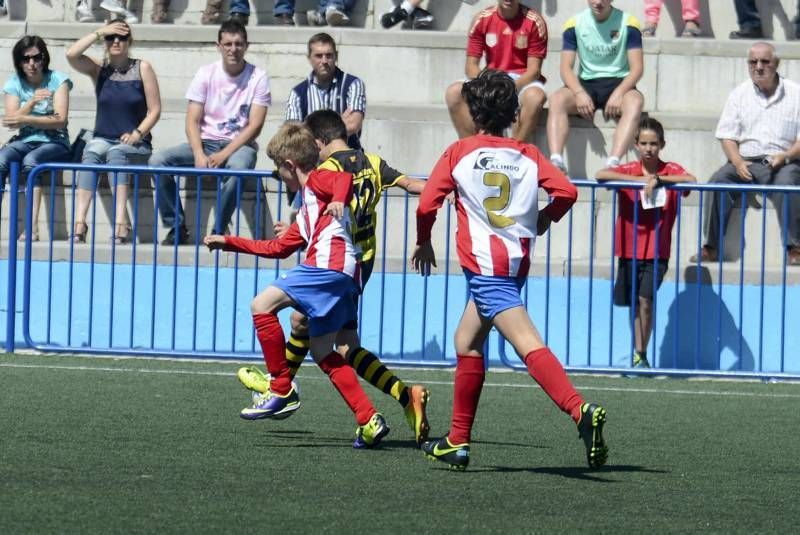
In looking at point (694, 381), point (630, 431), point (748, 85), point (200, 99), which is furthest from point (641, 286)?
point (200, 99)

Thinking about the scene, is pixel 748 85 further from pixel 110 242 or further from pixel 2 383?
pixel 2 383

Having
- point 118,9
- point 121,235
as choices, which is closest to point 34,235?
point 121,235

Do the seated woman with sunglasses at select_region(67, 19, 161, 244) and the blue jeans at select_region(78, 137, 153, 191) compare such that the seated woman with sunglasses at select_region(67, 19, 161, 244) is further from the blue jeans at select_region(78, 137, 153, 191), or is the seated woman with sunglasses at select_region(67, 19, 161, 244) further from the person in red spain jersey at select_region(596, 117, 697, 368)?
the person in red spain jersey at select_region(596, 117, 697, 368)

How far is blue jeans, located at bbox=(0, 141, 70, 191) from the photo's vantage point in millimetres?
13055

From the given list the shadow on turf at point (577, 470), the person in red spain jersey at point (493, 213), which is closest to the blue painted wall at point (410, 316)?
the shadow on turf at point (577, 470)

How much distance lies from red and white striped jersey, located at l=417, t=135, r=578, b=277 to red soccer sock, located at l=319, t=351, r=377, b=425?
104 centimetres

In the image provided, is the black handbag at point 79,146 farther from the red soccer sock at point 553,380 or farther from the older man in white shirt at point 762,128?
the red soccer sock at point 553,380

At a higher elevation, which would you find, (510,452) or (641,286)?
(641,286)

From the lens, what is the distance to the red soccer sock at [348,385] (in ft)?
24.0

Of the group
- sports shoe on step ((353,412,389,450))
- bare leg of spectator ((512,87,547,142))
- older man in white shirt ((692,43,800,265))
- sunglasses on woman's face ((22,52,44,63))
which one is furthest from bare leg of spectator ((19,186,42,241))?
sports shoe on step ((353,412,389,450))

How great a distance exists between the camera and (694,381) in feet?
36.0

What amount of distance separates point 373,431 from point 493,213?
4.11 ft

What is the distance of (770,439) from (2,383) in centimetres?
448

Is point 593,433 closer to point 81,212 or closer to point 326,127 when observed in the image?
point 326,127
